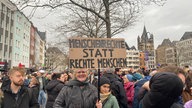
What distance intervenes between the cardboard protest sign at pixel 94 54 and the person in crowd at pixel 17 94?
97 centimetres

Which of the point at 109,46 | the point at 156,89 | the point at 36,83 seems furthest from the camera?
the point at 36,83

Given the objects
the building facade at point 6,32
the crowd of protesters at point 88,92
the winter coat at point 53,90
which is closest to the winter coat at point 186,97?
the crowd of protesters at point 88,92

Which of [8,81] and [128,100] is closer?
[8,81]

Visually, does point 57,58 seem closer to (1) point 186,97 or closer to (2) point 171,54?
(1) point 186,97

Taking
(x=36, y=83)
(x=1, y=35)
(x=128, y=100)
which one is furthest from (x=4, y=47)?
(x=128, y=100)

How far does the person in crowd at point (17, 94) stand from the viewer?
4.30 metres

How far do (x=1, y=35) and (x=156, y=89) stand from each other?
41220 mm

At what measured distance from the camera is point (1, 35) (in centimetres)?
3975

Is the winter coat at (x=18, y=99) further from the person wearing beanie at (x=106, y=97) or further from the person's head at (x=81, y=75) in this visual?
the person wearing beanie at (x=106, y=97)

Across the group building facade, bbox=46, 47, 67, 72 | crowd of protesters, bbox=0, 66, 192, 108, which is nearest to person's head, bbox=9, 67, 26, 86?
crowd of protesters, bbox=0, 66, 192, 108

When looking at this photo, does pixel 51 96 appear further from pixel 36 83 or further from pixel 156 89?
pixel 156 89

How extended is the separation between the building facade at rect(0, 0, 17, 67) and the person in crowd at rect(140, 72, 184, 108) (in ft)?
128

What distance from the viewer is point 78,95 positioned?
14.0ft

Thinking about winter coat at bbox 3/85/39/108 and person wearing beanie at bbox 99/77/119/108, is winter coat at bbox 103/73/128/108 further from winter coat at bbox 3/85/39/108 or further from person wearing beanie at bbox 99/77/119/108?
winter coat at bbox 3/85/39/108
